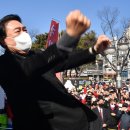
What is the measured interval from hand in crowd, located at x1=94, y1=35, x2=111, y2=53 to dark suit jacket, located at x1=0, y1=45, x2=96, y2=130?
0.07m

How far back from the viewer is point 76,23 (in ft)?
6.35

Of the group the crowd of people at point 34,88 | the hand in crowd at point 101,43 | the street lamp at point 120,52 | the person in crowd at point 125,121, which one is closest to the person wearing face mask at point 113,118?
the person in crowd at point 125,121

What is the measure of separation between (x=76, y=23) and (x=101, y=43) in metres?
0.46

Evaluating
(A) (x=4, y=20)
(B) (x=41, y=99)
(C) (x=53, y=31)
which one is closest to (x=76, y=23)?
(B) (x=41, y=99)

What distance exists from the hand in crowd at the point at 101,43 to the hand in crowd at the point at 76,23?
1.21ft

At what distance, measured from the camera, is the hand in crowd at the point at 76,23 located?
190 cm

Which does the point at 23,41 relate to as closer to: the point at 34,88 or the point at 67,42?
the point at 34,88

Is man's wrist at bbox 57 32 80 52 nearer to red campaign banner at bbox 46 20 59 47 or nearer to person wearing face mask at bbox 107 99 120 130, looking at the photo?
red campaign banner at bbox 46 20 59 47

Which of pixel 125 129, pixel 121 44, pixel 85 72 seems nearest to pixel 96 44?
pixel 125 129

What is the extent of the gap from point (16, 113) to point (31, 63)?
1.44 feet

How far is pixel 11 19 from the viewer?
104 inches

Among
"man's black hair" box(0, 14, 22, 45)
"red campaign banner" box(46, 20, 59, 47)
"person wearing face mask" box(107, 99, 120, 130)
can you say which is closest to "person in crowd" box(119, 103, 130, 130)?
"person wearing face mask" box(107, 99, 120, 130)

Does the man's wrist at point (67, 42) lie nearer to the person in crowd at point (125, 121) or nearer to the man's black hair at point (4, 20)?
the man's black hair at point (4, 20)

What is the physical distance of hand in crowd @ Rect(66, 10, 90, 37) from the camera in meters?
1.90
